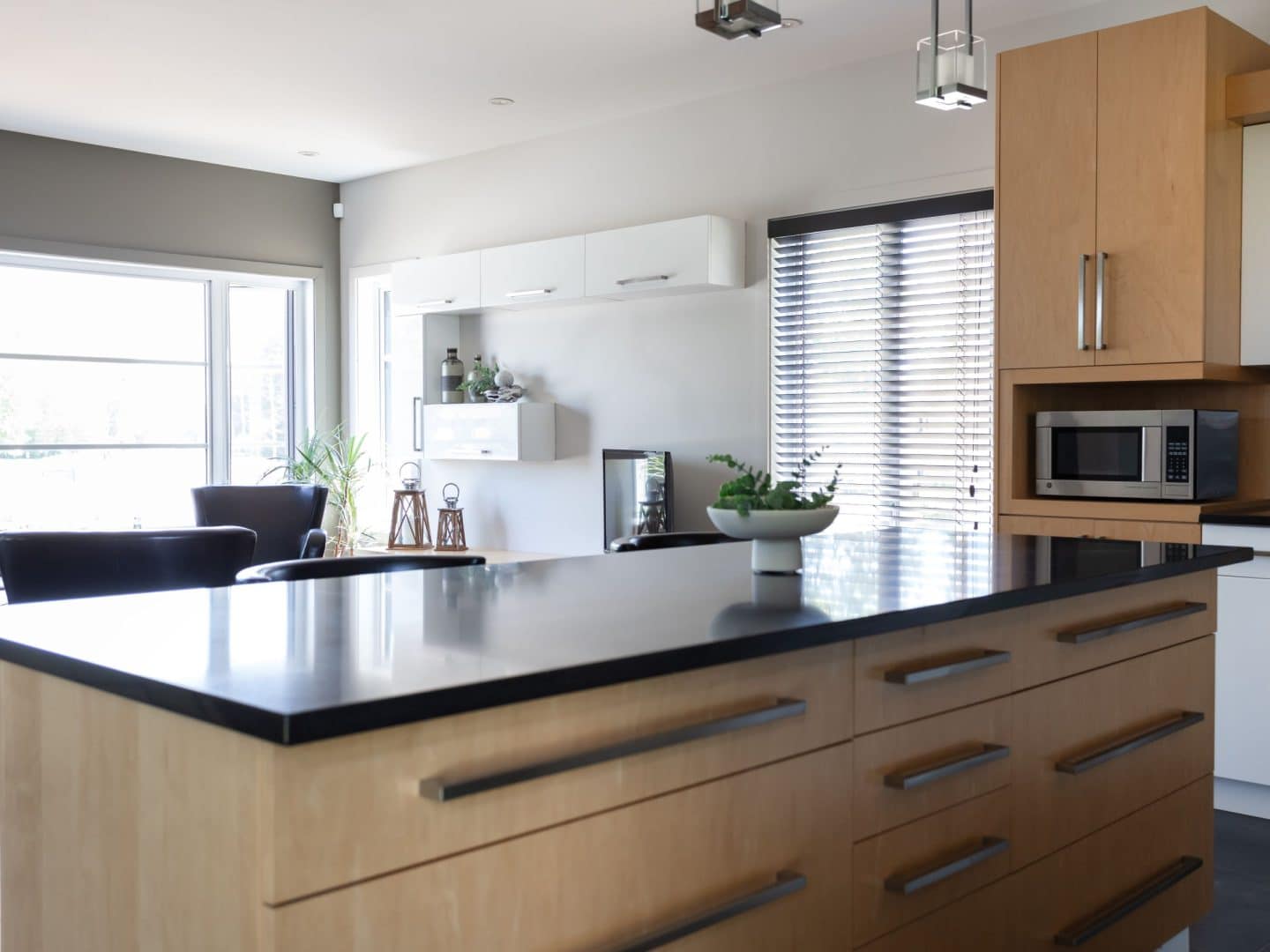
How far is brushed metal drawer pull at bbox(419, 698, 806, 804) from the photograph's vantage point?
Result: 1.18m

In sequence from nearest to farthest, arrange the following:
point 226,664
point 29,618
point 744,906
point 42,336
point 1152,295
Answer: point 226,664
point 744,906
point 29,618
point 1152,295
point 42,336

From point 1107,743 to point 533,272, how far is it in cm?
437

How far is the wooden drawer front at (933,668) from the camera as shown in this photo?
1715mm

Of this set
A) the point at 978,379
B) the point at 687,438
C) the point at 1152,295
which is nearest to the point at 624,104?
the point at 687,438

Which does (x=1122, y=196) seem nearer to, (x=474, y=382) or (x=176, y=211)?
(x=474, y=382)

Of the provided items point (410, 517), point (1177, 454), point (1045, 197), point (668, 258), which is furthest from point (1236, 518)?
point (410, 517)

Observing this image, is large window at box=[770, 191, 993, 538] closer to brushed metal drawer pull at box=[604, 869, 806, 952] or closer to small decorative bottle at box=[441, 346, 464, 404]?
small decorative bottle at box=[441, 346, 464, 404]

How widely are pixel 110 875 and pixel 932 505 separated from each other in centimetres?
406

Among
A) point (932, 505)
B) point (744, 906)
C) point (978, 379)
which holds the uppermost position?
point (978, 379)

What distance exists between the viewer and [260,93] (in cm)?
558

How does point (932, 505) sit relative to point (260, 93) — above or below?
below

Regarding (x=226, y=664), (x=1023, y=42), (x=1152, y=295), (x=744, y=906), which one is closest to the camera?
(x=226, y=664)

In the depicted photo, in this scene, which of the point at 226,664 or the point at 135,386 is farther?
the point at 135,386

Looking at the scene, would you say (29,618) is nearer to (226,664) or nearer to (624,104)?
(226,664)
